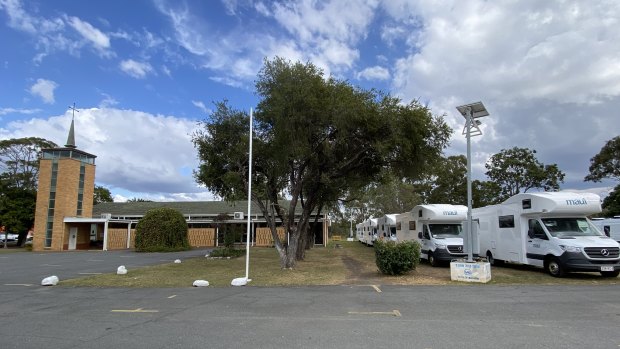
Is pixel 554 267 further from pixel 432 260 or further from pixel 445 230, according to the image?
pixel 445 230

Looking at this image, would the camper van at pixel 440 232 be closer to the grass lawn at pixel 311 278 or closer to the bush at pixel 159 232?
the grass lawn at pixel 311 278

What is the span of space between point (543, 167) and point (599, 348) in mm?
41333

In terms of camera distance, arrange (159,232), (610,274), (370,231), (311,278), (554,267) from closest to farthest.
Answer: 1. (610,274)
2. (554,267)
3. (311,278)
4. (159,232)
5. (370,231)

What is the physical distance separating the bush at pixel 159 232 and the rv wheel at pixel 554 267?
2529cm

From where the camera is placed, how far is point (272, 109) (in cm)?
1642

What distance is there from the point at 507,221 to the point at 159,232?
24.2m

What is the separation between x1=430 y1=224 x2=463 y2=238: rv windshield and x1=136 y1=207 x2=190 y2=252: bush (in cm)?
2024

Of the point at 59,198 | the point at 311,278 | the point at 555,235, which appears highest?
the point at 59,198

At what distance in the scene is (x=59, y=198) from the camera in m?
36.4

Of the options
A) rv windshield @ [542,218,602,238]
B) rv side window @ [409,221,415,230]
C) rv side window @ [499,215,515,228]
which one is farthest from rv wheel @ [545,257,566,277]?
rv side window @ [409,221,415,230]

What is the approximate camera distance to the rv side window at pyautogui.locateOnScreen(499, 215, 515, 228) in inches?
652

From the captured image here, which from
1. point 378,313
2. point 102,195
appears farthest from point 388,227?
point 102,195

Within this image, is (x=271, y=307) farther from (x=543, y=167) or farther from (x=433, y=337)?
(x=543, y=167)

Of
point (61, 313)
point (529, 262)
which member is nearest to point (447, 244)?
point (529, 262)
